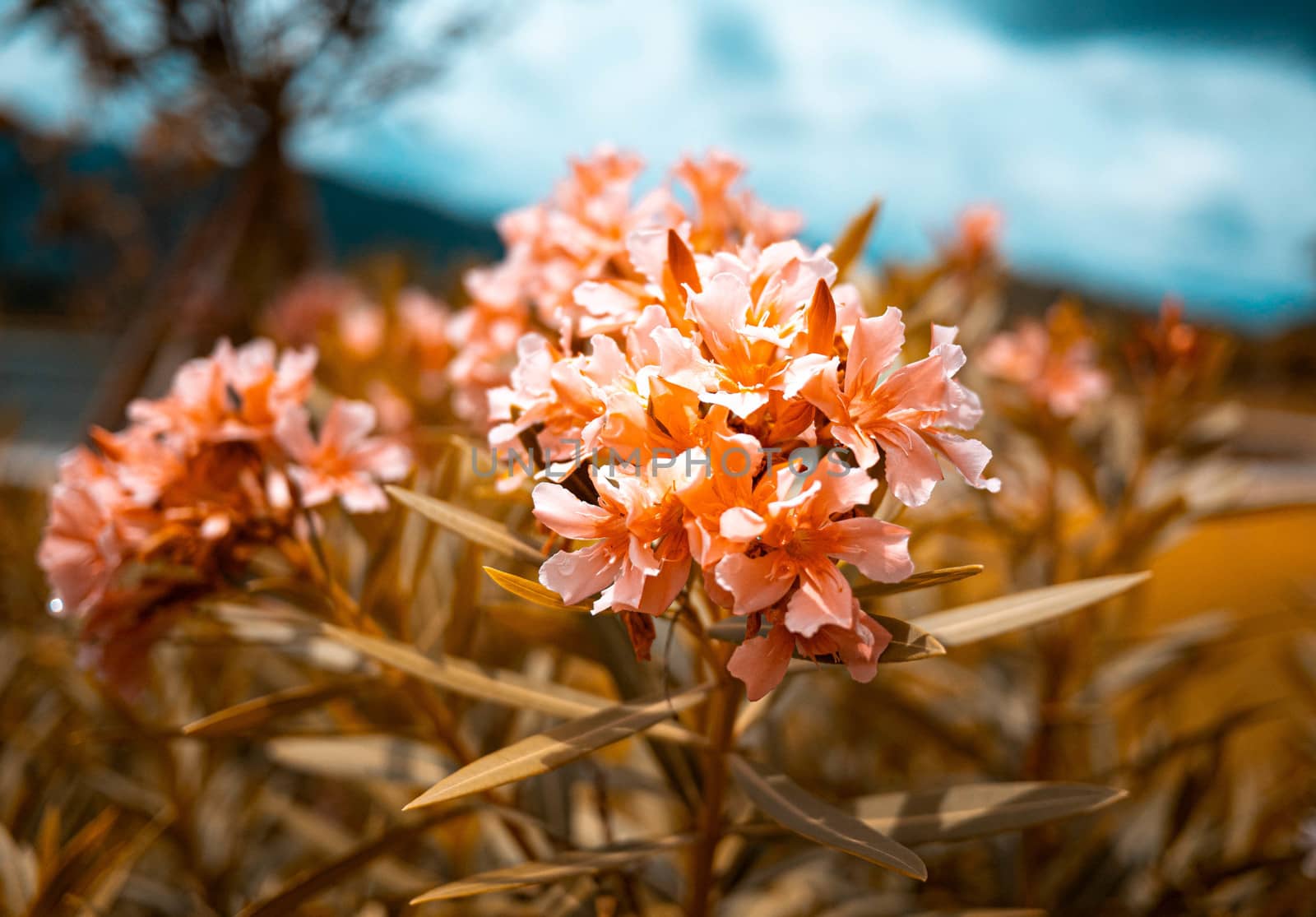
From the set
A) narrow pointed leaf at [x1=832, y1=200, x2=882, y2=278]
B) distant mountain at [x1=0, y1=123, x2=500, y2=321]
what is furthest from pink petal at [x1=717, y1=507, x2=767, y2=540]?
distant mountain at [x1=0, y1=123, x2=500, y2=321]

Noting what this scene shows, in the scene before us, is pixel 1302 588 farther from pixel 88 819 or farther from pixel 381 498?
pixel 88 819

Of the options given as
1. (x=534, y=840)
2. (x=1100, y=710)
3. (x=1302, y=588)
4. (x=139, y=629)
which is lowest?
(x=1302, y=588)

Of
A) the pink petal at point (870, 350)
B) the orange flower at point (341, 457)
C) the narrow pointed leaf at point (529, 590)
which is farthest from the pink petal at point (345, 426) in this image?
the pink petal at point (870, 350)

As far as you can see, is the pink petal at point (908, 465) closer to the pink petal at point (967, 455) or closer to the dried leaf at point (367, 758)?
the pink petal at point (967, 455)

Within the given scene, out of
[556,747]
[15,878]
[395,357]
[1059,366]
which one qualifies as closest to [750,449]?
[556,747]

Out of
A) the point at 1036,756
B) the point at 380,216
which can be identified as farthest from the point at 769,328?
the point at 380,216
